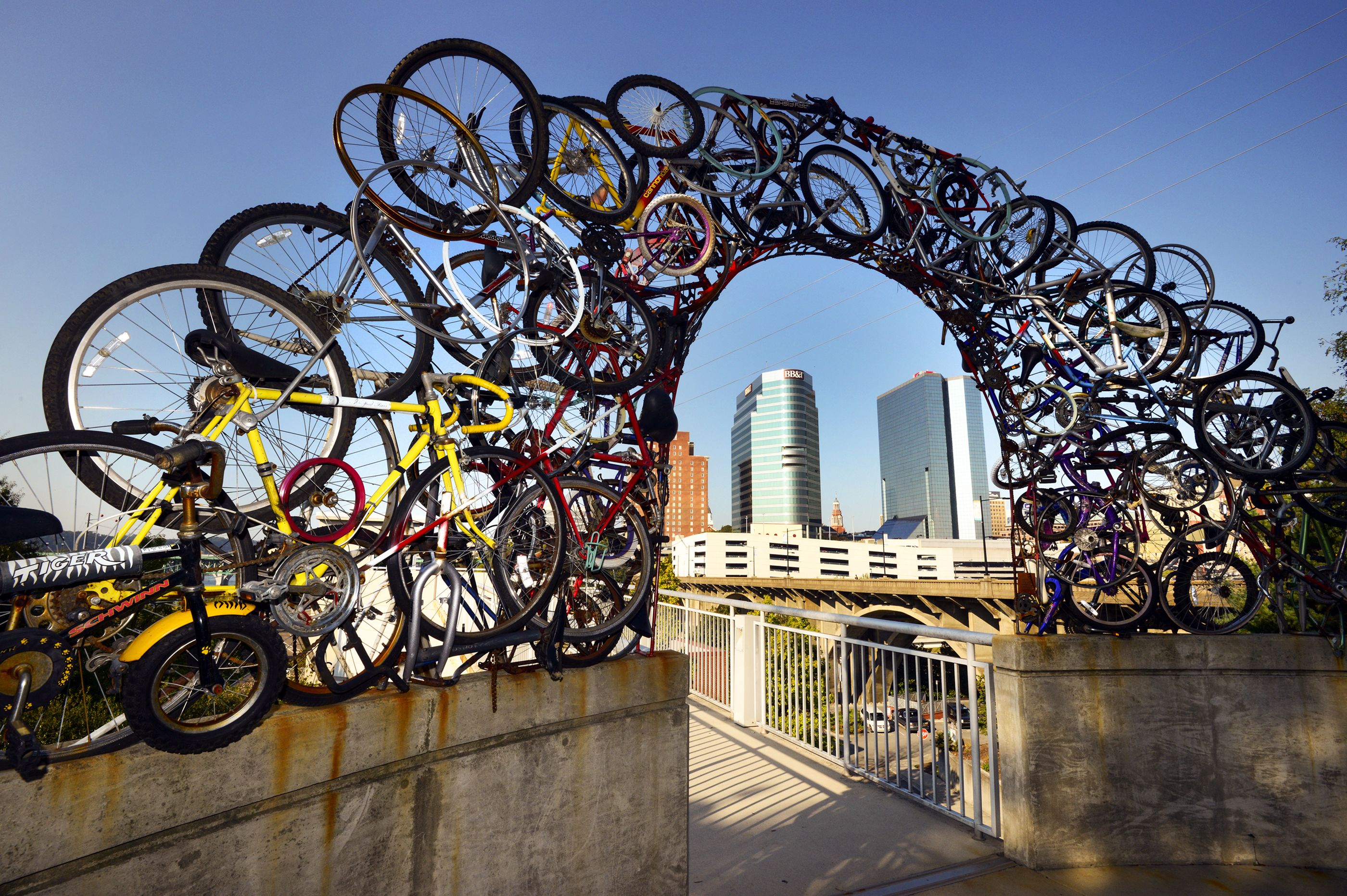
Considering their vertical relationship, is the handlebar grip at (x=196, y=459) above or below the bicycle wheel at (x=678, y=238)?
below

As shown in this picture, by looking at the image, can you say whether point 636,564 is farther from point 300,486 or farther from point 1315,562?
point 1315,562

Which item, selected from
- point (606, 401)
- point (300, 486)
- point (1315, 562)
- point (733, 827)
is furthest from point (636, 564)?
point (1315, 562)

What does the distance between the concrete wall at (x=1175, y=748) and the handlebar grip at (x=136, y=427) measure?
4.55 m

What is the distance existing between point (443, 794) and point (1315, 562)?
622 centimetres

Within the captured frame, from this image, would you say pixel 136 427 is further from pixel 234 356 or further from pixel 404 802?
pixel 404 802

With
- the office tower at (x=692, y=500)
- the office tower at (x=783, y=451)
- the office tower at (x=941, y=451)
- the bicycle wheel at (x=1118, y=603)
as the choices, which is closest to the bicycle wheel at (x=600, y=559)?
the bicycle wheel at (x=1118, y=603)

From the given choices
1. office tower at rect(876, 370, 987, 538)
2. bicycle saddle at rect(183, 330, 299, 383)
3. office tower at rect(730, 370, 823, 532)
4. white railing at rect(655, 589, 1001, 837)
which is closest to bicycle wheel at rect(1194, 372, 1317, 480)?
white railing at rect(655, 589, 1001, 837)

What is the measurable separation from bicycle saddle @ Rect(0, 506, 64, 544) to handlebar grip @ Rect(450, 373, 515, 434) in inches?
53.5

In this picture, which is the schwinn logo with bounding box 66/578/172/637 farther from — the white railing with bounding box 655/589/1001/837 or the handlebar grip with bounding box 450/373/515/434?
the white railing with bounding box 655/589/1001/837

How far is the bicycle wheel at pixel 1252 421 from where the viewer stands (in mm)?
5008

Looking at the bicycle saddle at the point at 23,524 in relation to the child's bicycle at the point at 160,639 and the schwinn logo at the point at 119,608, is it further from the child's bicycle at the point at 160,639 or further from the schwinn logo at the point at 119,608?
the schwinn logo at the point at 119,608

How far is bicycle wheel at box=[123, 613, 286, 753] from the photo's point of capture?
181 centimetres

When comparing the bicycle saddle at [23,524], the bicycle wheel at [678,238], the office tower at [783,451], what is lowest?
the bicycle saddle at [23,524]

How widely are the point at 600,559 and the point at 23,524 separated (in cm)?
213
